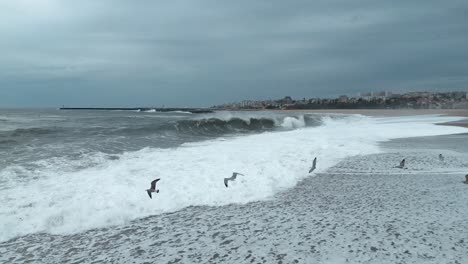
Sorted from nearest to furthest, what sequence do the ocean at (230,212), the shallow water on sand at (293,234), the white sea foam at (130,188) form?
the shallow water on sand at (293,234)
the ocean at (230,212)
the white sea foam at (130,188)

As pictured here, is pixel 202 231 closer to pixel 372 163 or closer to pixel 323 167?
pixel 323 167

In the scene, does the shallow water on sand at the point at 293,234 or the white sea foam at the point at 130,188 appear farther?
the white sea foam at the point at 130,188

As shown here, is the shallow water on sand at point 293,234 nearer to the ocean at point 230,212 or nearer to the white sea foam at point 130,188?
the ocean at point 230,212

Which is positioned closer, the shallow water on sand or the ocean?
the shallow water on sand

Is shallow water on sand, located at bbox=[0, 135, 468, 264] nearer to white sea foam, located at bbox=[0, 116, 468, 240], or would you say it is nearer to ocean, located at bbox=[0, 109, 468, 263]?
ocean, located at bbox=[0, 109, 468, 263]

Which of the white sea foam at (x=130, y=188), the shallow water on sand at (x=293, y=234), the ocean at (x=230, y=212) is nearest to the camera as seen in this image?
the shallow water on sand at (x=293, y=234)

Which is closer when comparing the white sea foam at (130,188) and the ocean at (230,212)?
the ocean at (230,212)

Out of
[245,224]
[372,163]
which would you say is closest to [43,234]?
[245,224]

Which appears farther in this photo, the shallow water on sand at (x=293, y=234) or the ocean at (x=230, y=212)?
the ocean at (x=230, y=212)

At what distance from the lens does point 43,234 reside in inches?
203


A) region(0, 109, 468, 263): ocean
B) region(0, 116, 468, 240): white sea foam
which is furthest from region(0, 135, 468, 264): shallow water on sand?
region(0, 116, 468, 240): white sea foam

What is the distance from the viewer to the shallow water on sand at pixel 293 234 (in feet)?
13.9

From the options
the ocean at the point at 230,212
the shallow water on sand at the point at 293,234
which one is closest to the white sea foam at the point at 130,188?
the ocean at the point at 230,212

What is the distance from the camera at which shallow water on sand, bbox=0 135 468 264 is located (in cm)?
423
